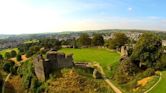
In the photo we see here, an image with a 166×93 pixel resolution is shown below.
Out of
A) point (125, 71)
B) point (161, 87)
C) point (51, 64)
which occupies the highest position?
point (51, 64)

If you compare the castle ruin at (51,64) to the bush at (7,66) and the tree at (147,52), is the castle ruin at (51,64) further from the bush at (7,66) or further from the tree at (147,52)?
the bush at (7,66)

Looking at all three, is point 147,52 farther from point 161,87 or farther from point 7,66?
point 7,66

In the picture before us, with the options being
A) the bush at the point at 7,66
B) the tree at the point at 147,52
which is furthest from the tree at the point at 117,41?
the bush at the point at 7,66

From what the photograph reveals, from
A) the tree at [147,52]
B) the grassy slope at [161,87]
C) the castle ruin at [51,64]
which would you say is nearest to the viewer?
the grassy slope at [161,87]

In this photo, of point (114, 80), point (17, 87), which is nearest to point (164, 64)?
point (114, 80)

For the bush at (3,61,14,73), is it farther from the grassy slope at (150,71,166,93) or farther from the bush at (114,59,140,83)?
the grassy slope at (150,71,166,93)

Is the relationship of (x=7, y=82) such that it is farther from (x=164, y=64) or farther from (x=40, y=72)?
(x=164, y=64)

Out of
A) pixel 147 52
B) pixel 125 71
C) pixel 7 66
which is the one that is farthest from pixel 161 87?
pixel 7 66

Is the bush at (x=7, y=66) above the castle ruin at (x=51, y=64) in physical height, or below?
below
